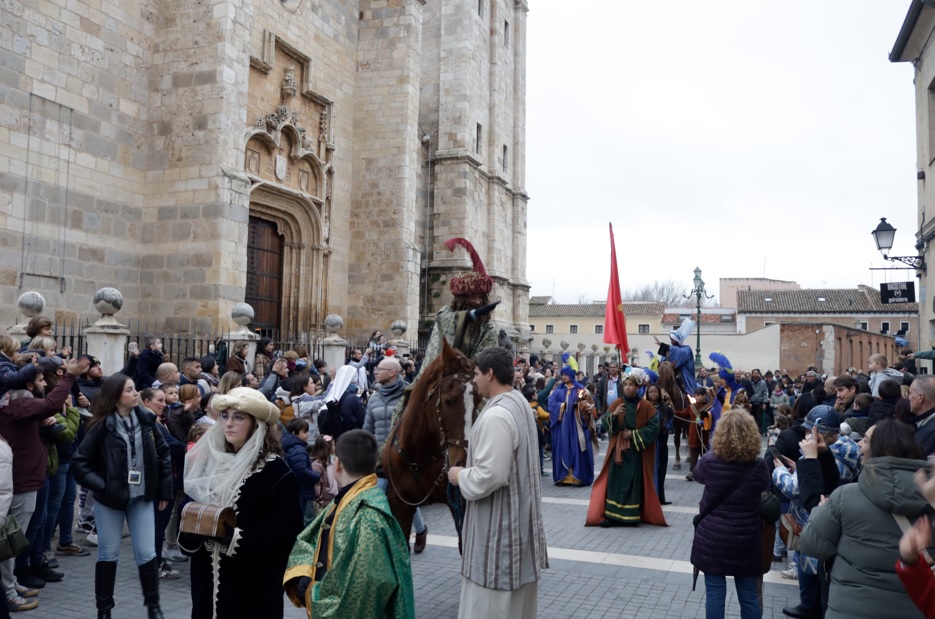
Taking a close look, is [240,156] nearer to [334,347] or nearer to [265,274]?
[265,274]

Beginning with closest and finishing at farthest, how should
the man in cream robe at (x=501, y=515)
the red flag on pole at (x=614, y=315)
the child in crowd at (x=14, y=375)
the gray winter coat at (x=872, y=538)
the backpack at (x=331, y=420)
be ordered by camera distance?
the gray winter coat at (x=872, y=538) < the man in cream robe at (x=501, y=515) < the child in crowd at (x=14, y=375) < the backpack at (x=331, y=420) < the red flag on pole at (x=614, y=315)

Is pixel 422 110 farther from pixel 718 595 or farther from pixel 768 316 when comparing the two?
pixel 768 316

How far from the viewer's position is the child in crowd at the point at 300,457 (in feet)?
19.5

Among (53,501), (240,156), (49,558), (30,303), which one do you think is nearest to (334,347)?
(240,156)

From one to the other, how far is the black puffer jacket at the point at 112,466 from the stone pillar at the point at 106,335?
5.21 meters

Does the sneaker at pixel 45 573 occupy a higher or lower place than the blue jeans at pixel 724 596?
lower

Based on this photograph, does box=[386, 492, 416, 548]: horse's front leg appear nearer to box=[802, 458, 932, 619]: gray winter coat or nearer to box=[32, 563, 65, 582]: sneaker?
box=[802, 458, 932, 619]: gray winter coat

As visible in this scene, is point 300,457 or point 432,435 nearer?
point 432,435

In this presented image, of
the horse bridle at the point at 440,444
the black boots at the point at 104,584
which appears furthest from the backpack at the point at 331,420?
the black boots at the point at 104,584

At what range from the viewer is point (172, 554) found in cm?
654

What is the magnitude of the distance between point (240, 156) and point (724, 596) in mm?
12113

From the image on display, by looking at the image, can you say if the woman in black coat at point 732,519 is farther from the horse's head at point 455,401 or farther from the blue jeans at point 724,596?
the horse's head at point 455,401

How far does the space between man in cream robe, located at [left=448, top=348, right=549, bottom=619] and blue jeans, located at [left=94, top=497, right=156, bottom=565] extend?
247 centimetres

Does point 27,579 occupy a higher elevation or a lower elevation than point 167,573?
higher
